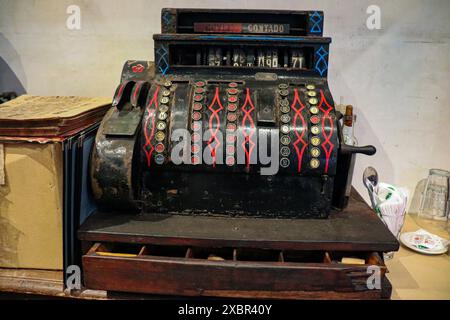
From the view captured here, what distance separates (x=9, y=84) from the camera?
212cm

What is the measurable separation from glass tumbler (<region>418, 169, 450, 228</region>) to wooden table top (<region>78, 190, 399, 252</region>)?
2.94 ft

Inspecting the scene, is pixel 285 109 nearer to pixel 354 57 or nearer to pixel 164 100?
pixel 164 100

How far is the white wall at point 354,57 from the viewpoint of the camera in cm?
195

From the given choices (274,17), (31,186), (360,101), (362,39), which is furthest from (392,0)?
(31,186)

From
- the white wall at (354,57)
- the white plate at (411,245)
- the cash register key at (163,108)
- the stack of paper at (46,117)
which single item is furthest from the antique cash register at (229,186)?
the white wall at (354,57)

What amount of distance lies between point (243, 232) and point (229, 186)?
0.60 ft

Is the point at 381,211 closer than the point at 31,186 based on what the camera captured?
No

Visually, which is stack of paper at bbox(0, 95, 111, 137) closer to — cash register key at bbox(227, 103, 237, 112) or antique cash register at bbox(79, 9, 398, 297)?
antique cash register at bbox(79, 9, 398, 297)

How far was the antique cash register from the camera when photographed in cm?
117

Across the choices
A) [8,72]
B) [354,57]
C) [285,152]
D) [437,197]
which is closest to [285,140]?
[285,152]

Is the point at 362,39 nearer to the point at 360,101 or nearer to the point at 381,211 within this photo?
the point at 360,101

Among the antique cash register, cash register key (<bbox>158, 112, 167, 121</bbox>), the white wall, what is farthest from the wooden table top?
the white wall

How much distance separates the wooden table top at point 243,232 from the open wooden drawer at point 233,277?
0.05m

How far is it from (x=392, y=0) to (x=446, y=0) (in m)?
0.27
